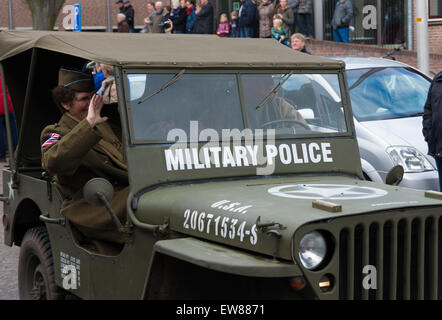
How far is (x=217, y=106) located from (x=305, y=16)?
53.1 ft

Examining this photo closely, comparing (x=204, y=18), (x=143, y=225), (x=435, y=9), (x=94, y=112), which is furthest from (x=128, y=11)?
(x=143, y=225)

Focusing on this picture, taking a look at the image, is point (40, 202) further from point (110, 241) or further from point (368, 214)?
point (368, 214)

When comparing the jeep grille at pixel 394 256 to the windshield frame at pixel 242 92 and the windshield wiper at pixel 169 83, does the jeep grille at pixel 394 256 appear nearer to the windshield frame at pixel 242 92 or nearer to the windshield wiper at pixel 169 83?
the windshield frame at pixel 242 92

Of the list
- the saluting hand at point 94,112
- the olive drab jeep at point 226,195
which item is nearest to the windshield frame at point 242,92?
the olive drab jeep at point 226,195

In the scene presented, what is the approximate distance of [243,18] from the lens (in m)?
19.4

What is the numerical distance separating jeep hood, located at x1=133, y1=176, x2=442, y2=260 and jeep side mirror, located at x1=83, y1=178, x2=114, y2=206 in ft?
0.58

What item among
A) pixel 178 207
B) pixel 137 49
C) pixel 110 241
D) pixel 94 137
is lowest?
pixel 110 241

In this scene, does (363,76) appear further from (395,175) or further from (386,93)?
(395,175)

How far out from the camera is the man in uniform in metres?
4.56

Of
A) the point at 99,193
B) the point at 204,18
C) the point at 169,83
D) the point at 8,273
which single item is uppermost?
the point at 204,18

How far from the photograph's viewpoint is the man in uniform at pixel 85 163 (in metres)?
4.56

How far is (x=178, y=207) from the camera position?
13.8ft

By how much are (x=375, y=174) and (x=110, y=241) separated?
13.3 ft

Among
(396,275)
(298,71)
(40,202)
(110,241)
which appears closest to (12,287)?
(40,202)
